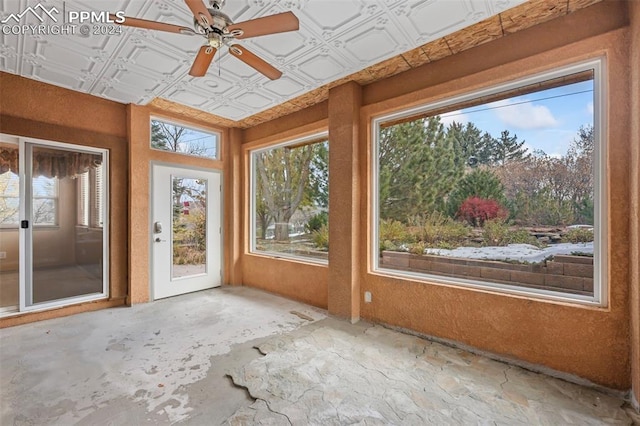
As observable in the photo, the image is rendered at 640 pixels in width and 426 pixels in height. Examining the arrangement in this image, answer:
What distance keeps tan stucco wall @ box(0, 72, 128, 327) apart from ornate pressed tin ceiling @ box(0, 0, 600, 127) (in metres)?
0.19

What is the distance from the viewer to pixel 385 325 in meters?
3.28

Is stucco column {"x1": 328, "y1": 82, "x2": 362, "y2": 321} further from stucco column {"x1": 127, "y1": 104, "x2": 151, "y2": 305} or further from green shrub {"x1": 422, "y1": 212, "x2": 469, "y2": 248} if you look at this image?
stucco column {"x1": 127, "y1": 104, "x2": 151, "y2": 305}

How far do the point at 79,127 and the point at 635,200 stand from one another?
232 inches

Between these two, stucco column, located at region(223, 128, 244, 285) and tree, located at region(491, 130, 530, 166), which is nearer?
tree, located at region(491, 130, 530, 166)

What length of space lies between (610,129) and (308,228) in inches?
135

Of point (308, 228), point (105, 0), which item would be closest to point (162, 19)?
point (105, 0)

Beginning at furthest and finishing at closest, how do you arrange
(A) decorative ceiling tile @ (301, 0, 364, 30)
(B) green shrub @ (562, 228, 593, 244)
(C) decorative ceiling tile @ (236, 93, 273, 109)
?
1. (C) decorative ceiling tile @ (236, 93, 273, 109)
2. (B) green shrub @ (562, 228, 593, 244)
3. (A) decorative ceiling tile @ (301, 0, 364, 30)

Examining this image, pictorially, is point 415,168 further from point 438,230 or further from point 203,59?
point 203,59

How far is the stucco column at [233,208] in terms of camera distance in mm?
5180

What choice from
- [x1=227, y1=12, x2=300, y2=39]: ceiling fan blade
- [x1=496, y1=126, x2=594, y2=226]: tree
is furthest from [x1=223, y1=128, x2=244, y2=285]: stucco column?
[x1=496, y1=126, x2=594, y2=226]: tree

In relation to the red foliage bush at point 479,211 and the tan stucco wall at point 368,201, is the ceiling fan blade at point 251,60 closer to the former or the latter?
the tan stucco wall at point 368,201

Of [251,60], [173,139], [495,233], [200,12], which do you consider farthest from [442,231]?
[173,139]

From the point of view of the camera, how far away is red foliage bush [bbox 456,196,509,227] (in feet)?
9.00

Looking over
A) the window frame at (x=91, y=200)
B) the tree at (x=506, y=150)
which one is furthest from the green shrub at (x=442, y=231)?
the window frame at (x=91, y=200)
